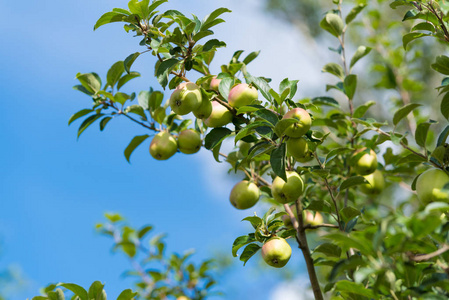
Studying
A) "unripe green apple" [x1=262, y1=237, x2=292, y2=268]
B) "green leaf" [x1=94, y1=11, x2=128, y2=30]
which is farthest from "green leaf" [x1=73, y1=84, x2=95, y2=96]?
"unripe green apple" [x1=262, y1=237, x2=292, y2=268]

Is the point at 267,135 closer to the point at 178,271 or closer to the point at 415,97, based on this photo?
the point at 178,271

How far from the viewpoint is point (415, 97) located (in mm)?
3676

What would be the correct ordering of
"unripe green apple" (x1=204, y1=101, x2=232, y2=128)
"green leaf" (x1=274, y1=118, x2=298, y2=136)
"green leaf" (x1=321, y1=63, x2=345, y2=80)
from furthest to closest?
"green leaf" (x1=321, y1=63, x2=345, y2=80), "unripe green apple" (x1=204, y1=101, x2=232, y2=128), "green leaf" (x1=274, y1=118, x2=298, y2=136)

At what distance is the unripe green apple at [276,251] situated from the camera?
4.23 ft

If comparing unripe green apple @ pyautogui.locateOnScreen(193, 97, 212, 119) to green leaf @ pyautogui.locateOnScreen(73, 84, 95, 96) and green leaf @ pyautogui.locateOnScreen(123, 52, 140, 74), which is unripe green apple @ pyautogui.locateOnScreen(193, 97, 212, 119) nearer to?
green leaf @ pyautogui.locateOnScreen(123, 52, 140, 74)

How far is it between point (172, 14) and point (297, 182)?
0.62m

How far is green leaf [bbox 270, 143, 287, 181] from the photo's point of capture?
1.19 meters

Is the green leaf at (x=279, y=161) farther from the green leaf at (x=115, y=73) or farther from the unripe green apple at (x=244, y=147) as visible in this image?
the green leaf at (x=115, y=73)

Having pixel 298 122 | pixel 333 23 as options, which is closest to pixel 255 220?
pixel 298 122

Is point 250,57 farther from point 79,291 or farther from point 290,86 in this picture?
point 79,291

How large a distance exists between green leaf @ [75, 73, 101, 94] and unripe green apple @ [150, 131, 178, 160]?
300 mm

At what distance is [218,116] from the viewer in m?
1.37

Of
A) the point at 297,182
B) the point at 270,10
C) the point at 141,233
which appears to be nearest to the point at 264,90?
the point at 297,182

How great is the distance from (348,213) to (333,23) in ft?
3.30
